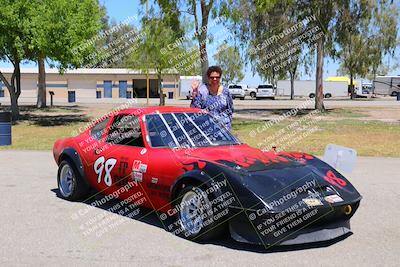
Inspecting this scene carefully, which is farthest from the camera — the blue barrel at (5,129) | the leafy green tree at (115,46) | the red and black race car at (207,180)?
the leafy green tree at (115,46)

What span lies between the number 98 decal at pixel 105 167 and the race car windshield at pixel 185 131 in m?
0.68

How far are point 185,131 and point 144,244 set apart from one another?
1.55 metres

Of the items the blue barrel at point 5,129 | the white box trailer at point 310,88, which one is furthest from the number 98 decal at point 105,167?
the white box trailer at point 310,88

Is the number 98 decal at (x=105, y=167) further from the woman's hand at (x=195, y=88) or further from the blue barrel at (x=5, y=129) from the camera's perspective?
the blue barrel at (x=5, y=129)

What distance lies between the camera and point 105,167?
639cm

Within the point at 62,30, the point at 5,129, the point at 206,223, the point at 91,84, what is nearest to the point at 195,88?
the point at 206,223

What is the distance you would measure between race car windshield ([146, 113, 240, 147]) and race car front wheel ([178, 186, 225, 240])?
84 centimetres

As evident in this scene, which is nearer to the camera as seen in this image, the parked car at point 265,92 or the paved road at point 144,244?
the paved road at point 144,244

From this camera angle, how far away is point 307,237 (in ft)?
15.9

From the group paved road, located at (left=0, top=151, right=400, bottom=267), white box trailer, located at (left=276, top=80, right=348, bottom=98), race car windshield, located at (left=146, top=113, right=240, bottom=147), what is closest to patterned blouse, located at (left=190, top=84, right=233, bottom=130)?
race car windshield, located at (left=146, top=113, right=240, bottom=147)

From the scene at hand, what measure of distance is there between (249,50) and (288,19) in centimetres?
364

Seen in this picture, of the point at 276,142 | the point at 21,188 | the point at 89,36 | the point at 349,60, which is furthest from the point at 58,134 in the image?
the point at 349,60

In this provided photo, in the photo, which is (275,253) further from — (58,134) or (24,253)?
(58,134)

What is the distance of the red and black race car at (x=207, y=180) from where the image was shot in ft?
15.6
